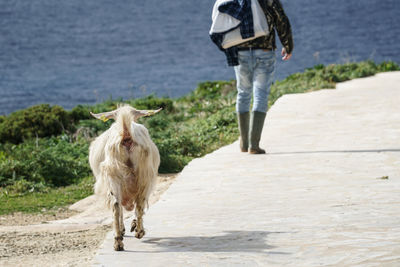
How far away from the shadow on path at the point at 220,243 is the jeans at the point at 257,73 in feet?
11.9

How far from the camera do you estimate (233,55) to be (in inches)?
356

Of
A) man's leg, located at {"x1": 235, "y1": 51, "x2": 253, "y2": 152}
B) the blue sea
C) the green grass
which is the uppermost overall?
man's leg, located at {"x1": 235, "y1": 51, "x2": 253, "y2": 152}

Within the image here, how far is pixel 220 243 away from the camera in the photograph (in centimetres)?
552

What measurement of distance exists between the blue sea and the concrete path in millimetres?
18317

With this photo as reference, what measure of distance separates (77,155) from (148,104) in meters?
4.62

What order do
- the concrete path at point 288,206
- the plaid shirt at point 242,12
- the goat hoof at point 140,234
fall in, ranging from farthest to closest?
the plaid shirt at point 242,12
the goat hoof at point 140,234
the concrete path at point 288,206

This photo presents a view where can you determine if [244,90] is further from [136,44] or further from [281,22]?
[136,44]

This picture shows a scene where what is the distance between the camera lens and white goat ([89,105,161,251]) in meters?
5.66

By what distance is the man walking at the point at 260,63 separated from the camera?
903 cm

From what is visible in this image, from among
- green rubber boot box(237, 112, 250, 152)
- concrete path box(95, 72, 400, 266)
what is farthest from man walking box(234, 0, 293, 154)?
concrete path box(95, 72, 400, 266)

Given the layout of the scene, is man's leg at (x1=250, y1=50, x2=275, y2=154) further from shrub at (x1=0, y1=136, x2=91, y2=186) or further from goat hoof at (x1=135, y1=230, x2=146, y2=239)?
goat hoof at (x1=135, y1=230, x2=146, y2=239)

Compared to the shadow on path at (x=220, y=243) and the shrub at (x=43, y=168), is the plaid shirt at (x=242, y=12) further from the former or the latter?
the shrub at (x=43, y=168)

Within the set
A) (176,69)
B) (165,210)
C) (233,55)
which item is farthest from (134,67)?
(165,210)

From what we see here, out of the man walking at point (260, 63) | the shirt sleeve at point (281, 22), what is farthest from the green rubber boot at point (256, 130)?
the shirt sleeve at point (281, 22)
